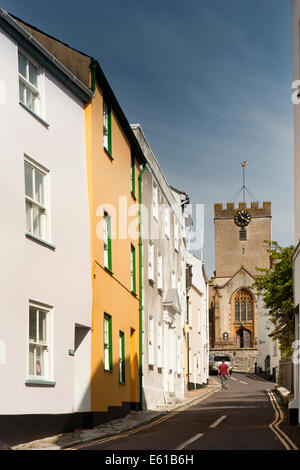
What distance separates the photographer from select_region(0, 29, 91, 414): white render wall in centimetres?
1291

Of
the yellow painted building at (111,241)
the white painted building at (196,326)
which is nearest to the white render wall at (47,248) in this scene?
the yellow painted building at (111,241)

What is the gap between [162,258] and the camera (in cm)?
3088

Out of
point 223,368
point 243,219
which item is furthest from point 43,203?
point 243,219

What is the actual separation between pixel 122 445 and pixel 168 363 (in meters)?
19.1

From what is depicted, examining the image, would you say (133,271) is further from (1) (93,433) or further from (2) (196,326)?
(2) (196,326)

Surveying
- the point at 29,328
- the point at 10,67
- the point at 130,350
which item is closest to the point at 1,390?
the point at 29,328

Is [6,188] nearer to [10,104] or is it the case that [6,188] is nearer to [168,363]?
[10,104]

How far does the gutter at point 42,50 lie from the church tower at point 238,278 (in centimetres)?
7308

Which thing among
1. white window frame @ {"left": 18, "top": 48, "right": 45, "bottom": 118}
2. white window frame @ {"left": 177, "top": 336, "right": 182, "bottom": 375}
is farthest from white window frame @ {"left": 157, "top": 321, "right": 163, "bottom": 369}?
white window frame @ {"left": 18, "top": 48, "right": 45, "bottom": 118}

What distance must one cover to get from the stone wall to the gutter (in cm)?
7286

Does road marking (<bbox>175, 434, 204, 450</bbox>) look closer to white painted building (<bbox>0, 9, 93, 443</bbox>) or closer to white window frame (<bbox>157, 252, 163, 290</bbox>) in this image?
white painted building (<bbox>0, 9, 93, 443</bbox>)

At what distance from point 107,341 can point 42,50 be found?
8.10 m

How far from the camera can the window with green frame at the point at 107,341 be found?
63.2 feet

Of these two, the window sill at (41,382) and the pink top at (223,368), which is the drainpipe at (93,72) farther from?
the pink top at (223,368)
